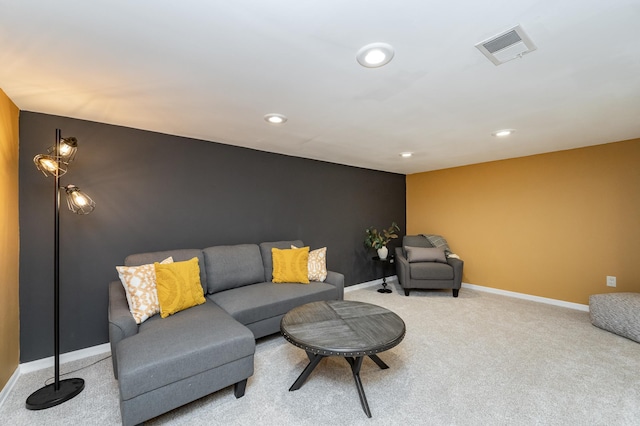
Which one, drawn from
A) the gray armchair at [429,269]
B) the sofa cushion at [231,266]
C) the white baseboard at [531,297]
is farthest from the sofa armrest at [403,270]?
the sofa cushion at [231,266]

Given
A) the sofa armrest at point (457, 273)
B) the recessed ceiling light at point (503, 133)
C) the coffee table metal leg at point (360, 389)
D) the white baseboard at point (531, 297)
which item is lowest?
the white baseboard at point (531, 297)

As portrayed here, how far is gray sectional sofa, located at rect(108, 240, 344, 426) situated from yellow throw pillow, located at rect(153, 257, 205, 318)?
0.23ft

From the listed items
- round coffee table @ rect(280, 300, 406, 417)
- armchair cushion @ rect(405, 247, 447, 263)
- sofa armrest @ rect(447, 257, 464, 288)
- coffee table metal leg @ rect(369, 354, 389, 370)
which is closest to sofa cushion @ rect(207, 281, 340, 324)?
round coffee table @ rect(280, 300, 406, 417)

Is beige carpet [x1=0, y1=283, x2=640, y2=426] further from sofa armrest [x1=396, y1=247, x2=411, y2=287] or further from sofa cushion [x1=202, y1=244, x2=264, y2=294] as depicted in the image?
sofa armrest [x1=396, y1=247, x2=411, y2=287]

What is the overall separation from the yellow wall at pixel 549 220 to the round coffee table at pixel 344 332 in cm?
315

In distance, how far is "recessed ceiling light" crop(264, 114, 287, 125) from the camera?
2395 mm

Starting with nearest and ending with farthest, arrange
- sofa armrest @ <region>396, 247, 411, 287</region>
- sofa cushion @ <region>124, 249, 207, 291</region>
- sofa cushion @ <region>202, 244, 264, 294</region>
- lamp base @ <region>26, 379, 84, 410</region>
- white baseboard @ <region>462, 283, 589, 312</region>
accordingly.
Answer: lamp base @ <region>26, 379, 84, 410</region> → sofa cushion @ <region>124, 249, 207, 291</region> → sofa cushion @ <region>202, 244, 264, 294</region> → white baseboard @ <region>462, 283, 589, 312</region> → sofa armrest @ <region>396, 247, 411, 287</region>

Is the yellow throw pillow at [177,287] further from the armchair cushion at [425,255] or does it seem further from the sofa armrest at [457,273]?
the sofa armrest at [457,273]

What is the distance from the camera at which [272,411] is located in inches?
69.7

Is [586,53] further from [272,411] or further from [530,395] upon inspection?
[272,411]

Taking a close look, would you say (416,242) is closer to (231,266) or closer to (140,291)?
(231,266)

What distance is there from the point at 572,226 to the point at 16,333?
6152 mm

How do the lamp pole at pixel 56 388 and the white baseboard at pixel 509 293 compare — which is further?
the white baseboard at pixel 509 293

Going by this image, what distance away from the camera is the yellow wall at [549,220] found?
3.31 metres
